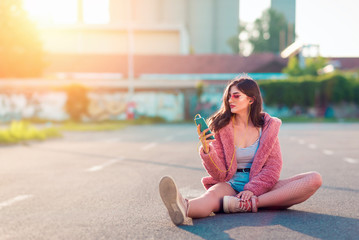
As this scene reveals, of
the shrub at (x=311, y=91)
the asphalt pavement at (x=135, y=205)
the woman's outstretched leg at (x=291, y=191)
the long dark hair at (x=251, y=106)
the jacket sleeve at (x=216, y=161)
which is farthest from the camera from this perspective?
the shrub at (x=311, y=91)

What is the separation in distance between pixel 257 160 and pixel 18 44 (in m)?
48.4

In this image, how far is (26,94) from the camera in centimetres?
3972

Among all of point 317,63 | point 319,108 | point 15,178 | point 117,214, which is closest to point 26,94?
point 319,108

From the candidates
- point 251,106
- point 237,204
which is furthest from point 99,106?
point 237,204

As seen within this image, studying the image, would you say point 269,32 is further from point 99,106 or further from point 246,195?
point 246,195

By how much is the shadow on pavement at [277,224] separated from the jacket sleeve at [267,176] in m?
0.22

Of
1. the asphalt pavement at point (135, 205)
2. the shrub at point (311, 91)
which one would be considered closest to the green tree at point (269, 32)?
the shrub at point (311, 91)

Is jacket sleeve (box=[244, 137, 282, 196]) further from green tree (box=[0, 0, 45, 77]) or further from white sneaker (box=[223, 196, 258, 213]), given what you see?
green tree (box=[0, 0, 45, 77])

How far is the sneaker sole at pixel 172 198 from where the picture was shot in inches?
168

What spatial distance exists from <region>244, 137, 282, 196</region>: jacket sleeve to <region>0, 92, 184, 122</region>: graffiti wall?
34.5 m

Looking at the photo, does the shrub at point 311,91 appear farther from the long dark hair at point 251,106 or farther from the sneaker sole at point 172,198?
the sneaker sole at point 172,198

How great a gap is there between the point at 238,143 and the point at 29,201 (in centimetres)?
241

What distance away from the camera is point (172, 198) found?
4.28 metres

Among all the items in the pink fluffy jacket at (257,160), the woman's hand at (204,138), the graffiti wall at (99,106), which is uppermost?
the woman's hand at (204,138)
